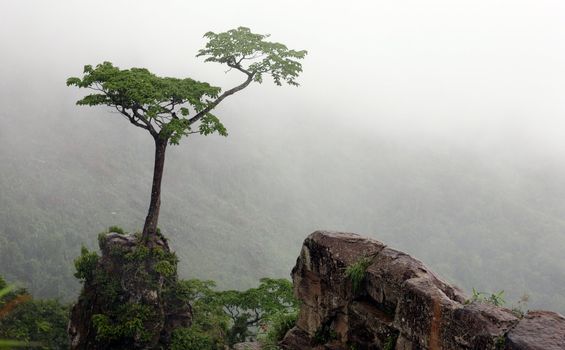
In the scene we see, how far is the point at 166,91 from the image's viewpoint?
84.0 feet

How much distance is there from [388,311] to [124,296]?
742 inches

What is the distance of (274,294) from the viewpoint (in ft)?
124

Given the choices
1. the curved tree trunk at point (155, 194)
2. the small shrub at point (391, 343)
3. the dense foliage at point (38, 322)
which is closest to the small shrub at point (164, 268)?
the curved tree trunk at point (155, 194)

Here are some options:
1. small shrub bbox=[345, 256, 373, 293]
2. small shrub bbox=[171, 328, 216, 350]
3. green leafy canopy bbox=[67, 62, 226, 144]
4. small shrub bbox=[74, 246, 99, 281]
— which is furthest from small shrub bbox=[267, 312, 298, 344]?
small shrub bbox=[74, 246, 99, 281]

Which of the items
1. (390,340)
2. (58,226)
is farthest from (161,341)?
(58,226)

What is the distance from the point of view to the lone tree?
24719 mm

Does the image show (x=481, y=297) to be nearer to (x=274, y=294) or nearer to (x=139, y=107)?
(x=139, y=107)

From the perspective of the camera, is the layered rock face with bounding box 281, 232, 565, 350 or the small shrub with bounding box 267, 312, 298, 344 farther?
the small shrub with bounding box 267, 312, 298, 344

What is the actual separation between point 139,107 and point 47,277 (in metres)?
136

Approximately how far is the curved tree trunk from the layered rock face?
43.1 ft

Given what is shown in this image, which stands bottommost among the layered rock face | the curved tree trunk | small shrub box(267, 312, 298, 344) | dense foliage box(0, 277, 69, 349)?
dense foliage box(0, 277, 69, 349)

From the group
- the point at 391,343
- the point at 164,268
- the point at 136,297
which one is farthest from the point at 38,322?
the point at 391,343

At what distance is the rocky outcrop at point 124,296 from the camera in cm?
2666

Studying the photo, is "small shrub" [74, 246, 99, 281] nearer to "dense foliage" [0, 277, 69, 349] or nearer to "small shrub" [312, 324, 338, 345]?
"dense foliage" [0, 277, 69, 349]
